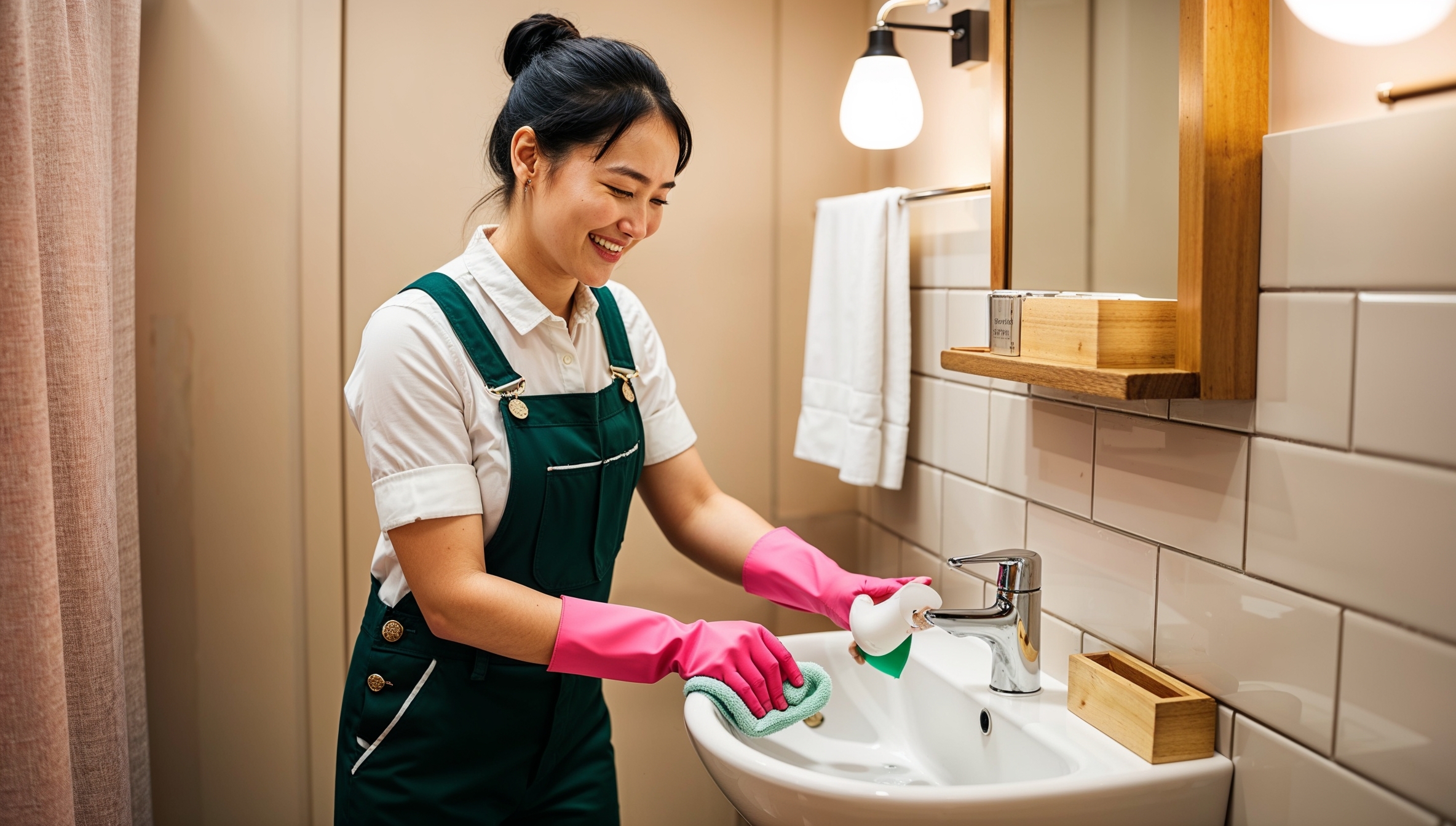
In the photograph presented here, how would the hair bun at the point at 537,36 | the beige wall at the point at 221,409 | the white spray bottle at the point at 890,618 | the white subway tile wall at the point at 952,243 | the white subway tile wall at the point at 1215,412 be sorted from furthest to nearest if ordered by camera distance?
the beige wall at the point at 221,409
the white subway tile wall at the point at 952,243
the hair bun at the point at 537,36
the white spray bottle at the point at 890,618
the white subway tile wall at the point at 1215,412

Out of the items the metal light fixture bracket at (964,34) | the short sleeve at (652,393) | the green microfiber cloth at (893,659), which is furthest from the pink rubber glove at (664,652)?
the metal light fixture bracket at (964,34)

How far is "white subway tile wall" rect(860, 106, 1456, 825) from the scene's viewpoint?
818mm

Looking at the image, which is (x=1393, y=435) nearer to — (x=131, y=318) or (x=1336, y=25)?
(x=1336, y=25)

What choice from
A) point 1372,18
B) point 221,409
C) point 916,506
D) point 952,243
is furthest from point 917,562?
point 221,409

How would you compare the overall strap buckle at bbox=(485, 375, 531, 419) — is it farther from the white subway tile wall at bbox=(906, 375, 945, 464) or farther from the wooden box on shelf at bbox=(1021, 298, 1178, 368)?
the white subway tile wall at bbox=(906, 375, 945, 464)

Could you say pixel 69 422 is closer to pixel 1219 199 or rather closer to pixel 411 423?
pixel 411 423

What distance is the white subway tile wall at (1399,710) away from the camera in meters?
0.81

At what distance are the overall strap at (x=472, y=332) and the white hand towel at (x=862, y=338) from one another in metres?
0.69

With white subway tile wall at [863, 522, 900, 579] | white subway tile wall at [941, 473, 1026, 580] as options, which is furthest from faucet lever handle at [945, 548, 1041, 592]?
white subway tile wall at [863, 522, 900, 579]

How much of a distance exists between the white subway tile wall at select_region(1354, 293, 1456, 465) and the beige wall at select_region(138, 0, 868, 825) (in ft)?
3.84

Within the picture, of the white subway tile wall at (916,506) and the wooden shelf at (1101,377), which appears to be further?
the white subway tile wall at (916,506)

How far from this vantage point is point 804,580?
1.26 meters

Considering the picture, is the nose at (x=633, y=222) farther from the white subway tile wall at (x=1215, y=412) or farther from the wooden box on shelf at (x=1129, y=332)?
the white subway tile wall at (x=1215, y=412)

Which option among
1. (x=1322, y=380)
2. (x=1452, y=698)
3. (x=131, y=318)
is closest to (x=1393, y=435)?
(x=1322, y=380)
